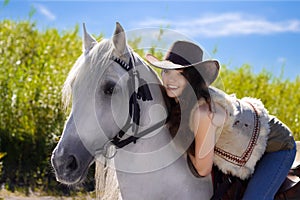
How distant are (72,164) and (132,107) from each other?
1.15 ft

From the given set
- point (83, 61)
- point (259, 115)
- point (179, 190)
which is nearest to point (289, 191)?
point (259, 115)

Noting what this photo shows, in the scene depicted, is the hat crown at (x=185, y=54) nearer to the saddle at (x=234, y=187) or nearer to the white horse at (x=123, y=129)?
the white horse at (x=123, y=129)

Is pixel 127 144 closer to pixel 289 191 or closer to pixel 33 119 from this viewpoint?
pixel 289 191

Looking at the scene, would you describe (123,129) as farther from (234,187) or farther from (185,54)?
(234,187)

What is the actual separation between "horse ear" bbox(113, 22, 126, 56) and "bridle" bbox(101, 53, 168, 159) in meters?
0.04

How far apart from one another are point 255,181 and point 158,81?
0.66 meters

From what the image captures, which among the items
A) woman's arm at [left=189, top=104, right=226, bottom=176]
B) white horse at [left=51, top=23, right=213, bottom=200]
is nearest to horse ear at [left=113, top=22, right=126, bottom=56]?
white horse at [left=51, top=23, right=213, bottom=200]

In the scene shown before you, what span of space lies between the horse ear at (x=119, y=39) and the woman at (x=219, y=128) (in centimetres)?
21

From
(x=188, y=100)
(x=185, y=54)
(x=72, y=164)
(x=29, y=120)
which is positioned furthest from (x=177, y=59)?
(x=29, y=120)

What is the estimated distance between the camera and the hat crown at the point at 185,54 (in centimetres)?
235

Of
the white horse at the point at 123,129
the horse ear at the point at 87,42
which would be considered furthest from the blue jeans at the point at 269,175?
the horse ear at the point at 87,42

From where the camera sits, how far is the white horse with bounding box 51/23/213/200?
6.95 ft

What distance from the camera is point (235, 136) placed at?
237 centimetres

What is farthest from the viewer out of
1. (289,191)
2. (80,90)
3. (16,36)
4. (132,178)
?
(16,36)
